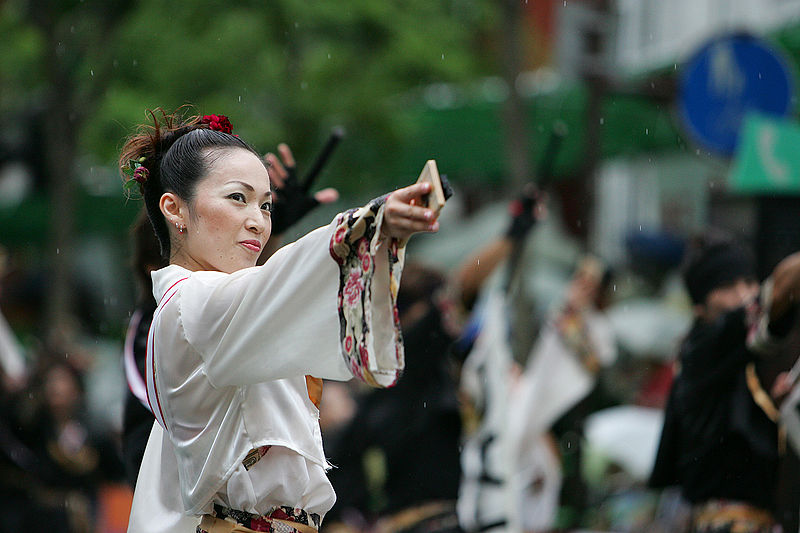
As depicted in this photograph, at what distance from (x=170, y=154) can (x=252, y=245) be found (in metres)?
0.31

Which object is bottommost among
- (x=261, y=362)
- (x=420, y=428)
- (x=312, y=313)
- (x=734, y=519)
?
(x=420, y=428)

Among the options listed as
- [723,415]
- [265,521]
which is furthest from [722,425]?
[265,521]

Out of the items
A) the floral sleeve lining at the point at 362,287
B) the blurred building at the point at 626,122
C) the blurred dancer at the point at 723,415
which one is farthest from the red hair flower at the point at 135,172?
the blurred building at the point at 626,122

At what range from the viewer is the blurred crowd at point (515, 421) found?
440cm

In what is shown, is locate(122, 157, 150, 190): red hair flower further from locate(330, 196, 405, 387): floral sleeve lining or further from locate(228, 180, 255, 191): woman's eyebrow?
locate(330, 196, 405, 387): floral sleeve lining

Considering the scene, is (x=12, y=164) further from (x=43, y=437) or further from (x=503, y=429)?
(x=503, y=429)

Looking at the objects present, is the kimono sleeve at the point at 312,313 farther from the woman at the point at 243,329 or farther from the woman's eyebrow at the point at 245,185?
the woman's eyebrow at the point at 245,185

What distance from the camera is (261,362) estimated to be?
2.45m

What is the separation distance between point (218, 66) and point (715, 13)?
700 centimetres

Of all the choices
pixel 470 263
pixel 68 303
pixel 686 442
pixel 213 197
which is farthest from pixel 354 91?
pixel 213 197

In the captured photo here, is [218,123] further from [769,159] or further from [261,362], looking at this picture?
[769,159]

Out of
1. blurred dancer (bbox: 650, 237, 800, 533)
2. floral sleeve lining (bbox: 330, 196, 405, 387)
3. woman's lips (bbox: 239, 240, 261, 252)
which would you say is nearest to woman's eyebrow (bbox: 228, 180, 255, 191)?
woman's lips (bbox: 239, 240, 261, 252)

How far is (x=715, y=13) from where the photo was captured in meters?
14.9

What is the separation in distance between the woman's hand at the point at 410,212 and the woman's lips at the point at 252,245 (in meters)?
0.57
